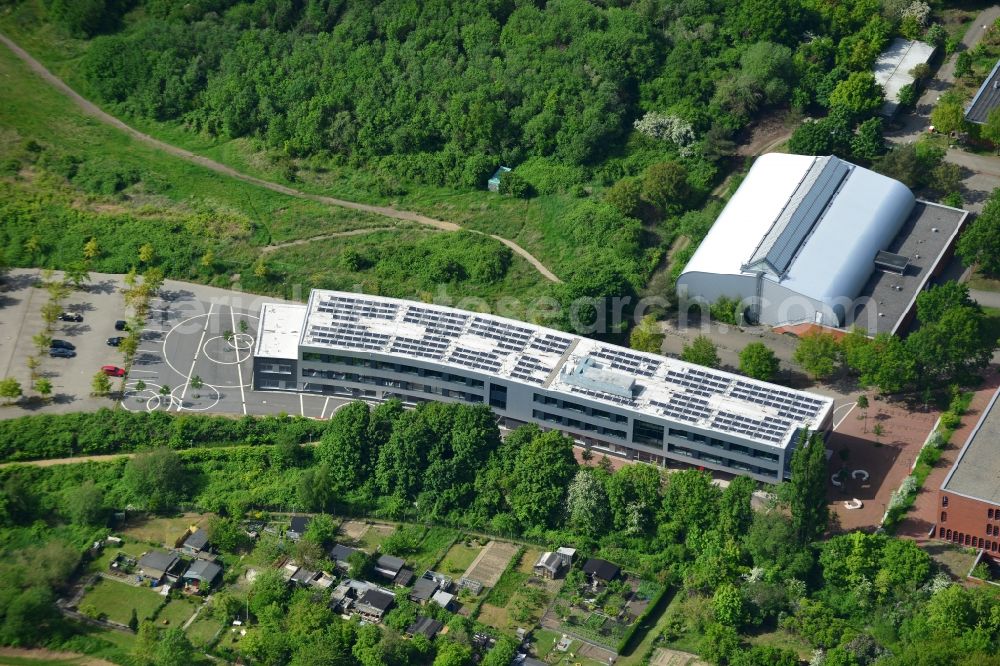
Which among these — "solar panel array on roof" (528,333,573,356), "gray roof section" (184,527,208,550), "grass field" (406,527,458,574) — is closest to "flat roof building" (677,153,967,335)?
"solar panel array on roof" (528,333,573,356)

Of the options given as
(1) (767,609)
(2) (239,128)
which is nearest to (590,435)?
(1) (767,609)

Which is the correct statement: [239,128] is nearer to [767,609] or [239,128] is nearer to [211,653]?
[211,653]

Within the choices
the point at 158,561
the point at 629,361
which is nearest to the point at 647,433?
the point at 629,361

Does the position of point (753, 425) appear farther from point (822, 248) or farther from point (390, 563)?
point (390, 563)

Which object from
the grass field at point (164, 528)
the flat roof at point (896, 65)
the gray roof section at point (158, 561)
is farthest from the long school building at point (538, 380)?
the flat roof at point (896, 65)

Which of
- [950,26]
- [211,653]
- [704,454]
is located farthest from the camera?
[950,26]

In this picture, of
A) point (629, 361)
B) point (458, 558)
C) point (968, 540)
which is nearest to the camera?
point (968, 540)
